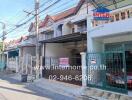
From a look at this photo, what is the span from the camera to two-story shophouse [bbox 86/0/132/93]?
12.3 m

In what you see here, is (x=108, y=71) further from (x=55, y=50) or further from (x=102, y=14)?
(x=55, y=50)

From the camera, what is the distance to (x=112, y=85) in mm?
12641

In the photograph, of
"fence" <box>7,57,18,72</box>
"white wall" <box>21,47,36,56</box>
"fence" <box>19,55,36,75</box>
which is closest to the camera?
"fence" <box>19,55,36,75</box>

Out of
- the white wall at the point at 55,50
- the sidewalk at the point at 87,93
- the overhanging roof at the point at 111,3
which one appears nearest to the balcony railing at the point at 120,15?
the sidewalk at the point at 87,93

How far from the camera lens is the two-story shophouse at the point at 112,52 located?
1226 cm

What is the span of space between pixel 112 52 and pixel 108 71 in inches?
50.4

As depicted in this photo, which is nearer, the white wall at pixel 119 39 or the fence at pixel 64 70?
the white wall at pixel 119 39

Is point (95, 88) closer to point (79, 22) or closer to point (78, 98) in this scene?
point (78, 98)

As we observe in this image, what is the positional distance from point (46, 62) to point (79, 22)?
5.19 metres

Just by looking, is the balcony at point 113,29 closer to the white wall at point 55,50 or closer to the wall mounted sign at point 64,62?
the wall mounted sign at point 64,62

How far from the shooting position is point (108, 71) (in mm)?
13109

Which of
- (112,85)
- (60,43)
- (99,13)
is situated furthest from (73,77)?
(60,43)

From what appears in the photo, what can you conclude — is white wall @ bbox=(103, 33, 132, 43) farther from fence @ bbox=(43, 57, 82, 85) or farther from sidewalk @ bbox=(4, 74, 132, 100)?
sidewalk @ bbox=(4, 74, 132, 100)

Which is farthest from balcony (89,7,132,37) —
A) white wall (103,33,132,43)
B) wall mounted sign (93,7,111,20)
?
white wall (103,33,132,43)
